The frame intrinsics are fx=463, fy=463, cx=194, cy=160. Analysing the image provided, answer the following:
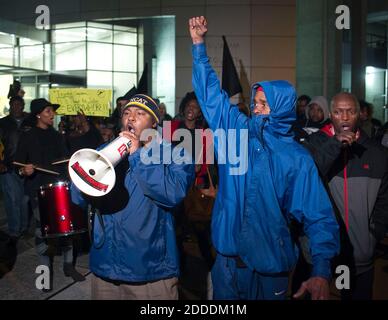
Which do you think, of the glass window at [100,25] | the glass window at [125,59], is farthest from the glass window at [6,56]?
the glass window at [125,59]

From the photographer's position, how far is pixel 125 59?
20.2 m

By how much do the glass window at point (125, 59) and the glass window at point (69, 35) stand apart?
1701 millimetres

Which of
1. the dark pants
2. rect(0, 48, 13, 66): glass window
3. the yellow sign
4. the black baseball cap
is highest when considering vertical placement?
rect(0, 48, 13, 66): glass window

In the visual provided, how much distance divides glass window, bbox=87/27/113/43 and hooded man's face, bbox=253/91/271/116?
1673 centimetres

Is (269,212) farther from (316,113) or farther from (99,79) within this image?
(99,79)

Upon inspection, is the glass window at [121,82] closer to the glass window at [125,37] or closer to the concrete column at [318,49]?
the glass window at [125,37]

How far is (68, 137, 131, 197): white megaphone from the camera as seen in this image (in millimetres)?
2717

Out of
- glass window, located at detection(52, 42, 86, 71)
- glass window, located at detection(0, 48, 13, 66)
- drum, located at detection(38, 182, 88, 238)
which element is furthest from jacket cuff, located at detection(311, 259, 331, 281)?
glass window, located at detection(0, 48, 13, 66)

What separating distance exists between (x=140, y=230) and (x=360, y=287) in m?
1.89

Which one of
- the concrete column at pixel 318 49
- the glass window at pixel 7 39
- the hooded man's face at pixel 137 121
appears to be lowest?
the hooded man's face at pixel 137 121

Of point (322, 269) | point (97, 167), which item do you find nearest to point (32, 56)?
point (97, 167)

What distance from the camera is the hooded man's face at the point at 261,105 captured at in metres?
2.90

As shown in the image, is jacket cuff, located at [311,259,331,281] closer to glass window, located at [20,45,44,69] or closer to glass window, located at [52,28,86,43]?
glass window, located at [52,28,86,43]

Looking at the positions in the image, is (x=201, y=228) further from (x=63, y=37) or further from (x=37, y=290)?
(x=63, y=37)
